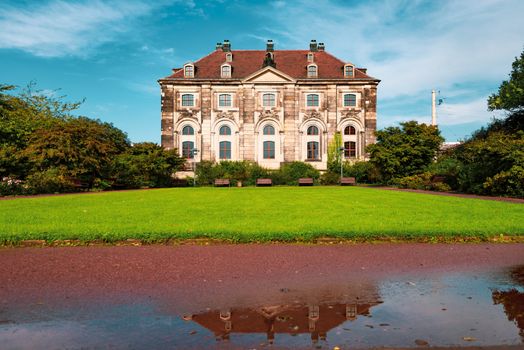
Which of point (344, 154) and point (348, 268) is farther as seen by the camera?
point (344, 154)

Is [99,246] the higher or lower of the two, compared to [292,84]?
lower

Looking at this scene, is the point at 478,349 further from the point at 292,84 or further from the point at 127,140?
the point at 127,140

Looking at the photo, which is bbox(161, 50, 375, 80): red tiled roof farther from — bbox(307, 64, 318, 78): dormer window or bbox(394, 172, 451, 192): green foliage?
bbox(394, 172, 451, 192): green foliage

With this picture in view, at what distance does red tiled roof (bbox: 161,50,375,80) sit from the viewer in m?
50.6

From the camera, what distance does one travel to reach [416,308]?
506 cm

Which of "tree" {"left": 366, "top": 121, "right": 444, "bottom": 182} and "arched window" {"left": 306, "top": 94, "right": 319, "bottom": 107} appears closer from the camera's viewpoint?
"tree" {"left": 366, "top": 121, "right": 444, "bottom": 182}

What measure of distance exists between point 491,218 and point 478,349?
9975mm

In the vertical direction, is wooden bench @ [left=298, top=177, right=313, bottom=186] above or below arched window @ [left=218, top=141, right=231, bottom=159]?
below

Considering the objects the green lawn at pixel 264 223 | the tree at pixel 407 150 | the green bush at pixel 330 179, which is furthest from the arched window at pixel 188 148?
the green lawn at pixel 264 223

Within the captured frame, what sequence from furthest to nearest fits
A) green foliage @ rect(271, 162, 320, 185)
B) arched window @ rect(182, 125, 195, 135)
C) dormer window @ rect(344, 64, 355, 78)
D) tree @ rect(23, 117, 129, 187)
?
1. dormer window @ rect(344, 64, 355, 78)
2. arched window @ rect(182, 125, 195, 135)
3. green foliage @ rect(271, 162, 320, 185)
4. tree @ rect(23, 117, 129, 187)

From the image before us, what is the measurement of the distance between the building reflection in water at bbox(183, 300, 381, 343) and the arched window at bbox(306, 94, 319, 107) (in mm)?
46493

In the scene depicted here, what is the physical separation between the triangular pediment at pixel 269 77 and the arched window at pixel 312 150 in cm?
787

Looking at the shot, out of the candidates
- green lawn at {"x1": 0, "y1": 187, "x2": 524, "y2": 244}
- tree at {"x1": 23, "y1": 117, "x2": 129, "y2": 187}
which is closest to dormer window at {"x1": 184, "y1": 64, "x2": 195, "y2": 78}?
tree at {"x1": 23, "y1": 117, "x2": 129, "y2": 187}

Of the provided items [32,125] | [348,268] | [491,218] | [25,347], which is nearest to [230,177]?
[32,125]
